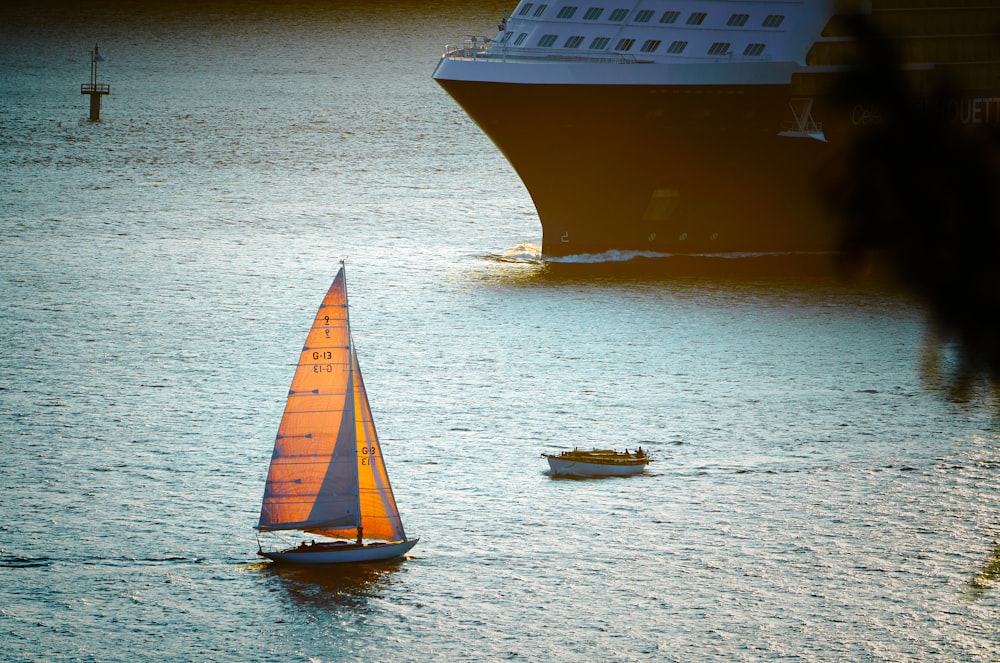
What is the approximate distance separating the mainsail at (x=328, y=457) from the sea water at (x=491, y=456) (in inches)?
52.8

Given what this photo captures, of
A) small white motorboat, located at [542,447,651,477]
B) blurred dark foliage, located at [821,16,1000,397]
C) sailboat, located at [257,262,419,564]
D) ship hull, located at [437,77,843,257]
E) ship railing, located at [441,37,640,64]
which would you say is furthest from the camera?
ship railing, located at [441,37,640,64]

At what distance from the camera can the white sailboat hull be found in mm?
36688

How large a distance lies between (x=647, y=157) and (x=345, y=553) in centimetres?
3575

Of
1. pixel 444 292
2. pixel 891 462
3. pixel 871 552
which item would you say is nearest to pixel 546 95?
pixel 444 292

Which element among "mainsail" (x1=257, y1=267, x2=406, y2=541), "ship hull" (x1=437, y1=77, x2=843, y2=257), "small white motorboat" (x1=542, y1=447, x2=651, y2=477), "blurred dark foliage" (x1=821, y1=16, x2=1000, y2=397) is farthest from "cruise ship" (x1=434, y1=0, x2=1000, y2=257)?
"blurred dark foliage" (x1=821, y1=16, x2=1000, y2=397)

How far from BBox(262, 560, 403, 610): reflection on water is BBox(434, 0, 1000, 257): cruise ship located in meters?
34.3

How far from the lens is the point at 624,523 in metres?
39.4

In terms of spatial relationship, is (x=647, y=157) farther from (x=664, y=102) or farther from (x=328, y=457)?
(x=328, y=457)

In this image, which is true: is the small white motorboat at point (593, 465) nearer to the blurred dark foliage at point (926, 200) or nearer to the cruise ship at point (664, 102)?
the cruise ship at point (664, 102)

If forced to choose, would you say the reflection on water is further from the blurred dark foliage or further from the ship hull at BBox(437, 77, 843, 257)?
the ship hull at BBox(437, 77, 843, 257)

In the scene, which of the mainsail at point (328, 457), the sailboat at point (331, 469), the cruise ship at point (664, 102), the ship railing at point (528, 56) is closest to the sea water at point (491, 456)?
the sailboat at point (331, 469)

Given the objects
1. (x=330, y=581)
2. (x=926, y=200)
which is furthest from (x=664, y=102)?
(x=926, y=200)

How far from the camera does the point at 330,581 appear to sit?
3616 cm

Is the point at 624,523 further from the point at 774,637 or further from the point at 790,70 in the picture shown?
the point at 790,70
